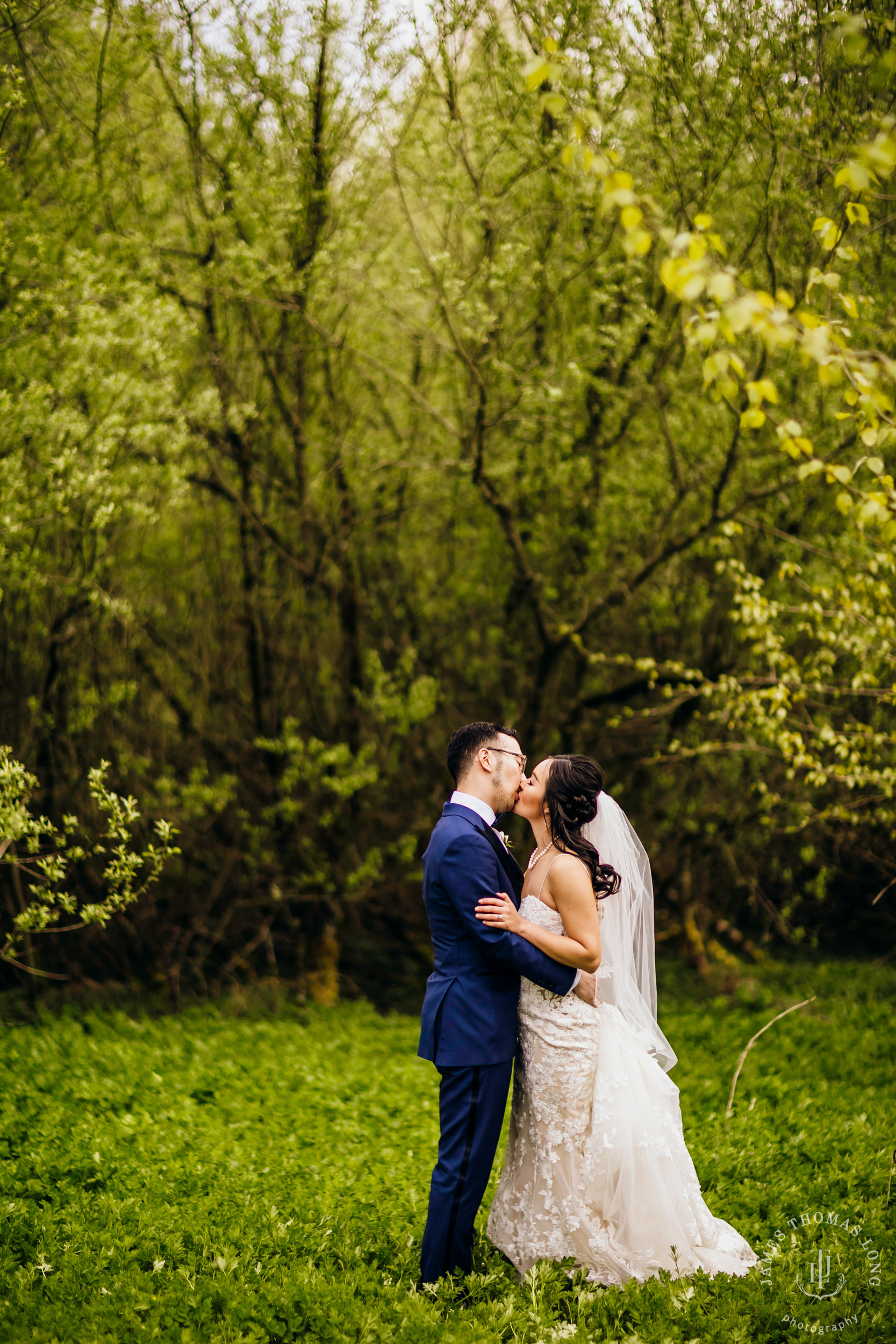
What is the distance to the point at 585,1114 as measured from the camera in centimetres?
382

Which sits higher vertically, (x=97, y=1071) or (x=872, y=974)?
(x=872, y=974)

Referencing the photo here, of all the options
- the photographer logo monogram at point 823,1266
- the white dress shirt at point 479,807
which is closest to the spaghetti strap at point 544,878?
the white dress shirt at point 479,807

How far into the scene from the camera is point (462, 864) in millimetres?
3631

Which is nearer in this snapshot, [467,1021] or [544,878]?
[467,1021]

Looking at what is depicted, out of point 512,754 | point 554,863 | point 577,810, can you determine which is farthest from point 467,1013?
point 512,754

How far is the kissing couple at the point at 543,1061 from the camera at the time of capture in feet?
12.0

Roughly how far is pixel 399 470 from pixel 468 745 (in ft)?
19.7

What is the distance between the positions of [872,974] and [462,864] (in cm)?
771

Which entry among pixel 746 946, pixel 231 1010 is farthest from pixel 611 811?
pixel 746 946

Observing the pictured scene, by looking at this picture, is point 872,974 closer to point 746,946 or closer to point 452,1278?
point 746,946

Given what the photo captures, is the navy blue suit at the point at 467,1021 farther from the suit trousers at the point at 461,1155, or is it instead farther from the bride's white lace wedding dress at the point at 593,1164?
the bride's white lace wedding dress at the point at 593,1164

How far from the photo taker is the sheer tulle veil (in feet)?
13.4

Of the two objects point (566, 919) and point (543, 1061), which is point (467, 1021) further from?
point (566, 919)

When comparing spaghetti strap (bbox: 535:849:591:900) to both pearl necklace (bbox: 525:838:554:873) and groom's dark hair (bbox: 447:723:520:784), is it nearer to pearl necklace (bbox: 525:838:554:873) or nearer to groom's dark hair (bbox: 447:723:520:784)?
pearl necklace (bbox: 525:838:554:873)
